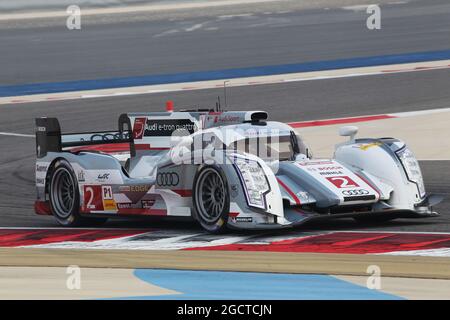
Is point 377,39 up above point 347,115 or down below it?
above

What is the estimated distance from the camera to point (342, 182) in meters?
11.3

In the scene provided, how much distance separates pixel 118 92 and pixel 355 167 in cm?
1440

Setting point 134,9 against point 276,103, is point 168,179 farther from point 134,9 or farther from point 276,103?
point 134,9

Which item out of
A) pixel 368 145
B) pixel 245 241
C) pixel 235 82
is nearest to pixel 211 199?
pixel 245 241

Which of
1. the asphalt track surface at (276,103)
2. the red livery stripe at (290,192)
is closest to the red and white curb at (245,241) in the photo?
the red livery stripe at (290,192)

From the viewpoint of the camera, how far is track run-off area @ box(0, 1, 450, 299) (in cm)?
874

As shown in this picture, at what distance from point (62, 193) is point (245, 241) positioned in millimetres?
2924

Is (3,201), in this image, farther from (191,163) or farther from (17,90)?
(17,90)

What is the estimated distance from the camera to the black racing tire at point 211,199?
11.1 meters

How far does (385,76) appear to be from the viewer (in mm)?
25625

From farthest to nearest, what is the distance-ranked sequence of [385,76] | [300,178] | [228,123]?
[385,76]
[228,123]
[300,178]

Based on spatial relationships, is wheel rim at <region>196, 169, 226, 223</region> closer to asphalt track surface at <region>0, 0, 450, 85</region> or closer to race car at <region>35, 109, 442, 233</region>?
race car at <region>35, 109, 442, 233</region>

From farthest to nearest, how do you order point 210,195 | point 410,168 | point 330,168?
point 410,168 → point 330,168 → point 210,195
